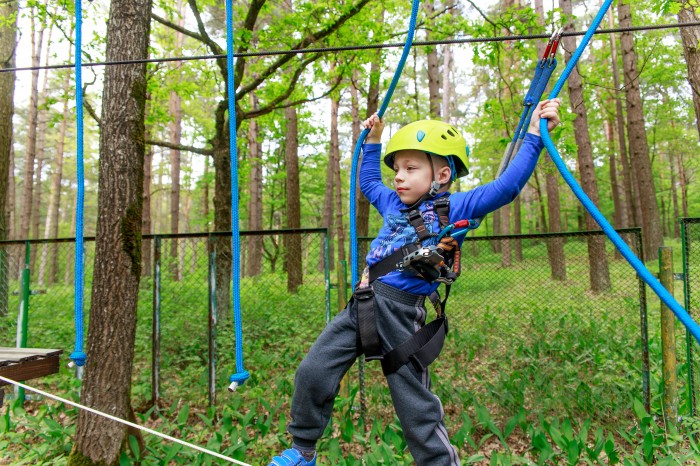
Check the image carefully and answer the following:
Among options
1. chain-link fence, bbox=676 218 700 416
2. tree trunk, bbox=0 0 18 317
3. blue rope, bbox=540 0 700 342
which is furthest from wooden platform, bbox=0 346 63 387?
tree trunk, bbox=0 0 18 317

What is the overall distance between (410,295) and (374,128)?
90 cm

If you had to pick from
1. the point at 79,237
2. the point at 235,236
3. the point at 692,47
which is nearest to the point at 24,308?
the point at 79,237

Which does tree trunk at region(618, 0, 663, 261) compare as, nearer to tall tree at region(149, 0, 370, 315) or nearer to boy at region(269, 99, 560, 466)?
tall tree at region(149, 0, 370, 315)

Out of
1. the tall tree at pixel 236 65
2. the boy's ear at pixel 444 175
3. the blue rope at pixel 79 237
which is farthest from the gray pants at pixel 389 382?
the tall tree at pixel 236 65

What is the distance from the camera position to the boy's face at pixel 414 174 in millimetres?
1877

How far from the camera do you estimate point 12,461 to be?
336cm

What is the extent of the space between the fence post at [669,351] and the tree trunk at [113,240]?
12.9ft

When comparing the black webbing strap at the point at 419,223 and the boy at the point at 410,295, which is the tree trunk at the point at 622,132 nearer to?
the boy at the point at 410,295

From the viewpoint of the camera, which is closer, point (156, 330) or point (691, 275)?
point (691, 275)

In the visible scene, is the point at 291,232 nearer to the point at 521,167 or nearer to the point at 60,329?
the point at 521,167

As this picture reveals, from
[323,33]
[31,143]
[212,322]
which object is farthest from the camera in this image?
[31,143]

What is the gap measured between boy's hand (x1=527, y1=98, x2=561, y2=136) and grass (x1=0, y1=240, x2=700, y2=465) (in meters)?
2.28

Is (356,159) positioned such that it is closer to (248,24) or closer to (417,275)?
(417,275)

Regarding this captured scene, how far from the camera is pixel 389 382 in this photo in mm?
1782
